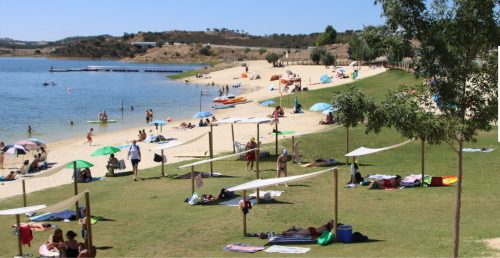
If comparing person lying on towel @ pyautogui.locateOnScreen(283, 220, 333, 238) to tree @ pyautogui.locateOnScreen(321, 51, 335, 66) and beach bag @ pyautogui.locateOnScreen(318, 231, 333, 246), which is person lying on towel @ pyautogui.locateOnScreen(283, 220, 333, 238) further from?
tree @ pyautogui.locateOnScreen(321, 51, 335, 66)

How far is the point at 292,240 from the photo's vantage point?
572 inches

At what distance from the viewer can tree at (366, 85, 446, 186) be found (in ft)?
35.2

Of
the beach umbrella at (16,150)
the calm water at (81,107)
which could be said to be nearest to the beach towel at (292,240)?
the beach umbrella at (16,150)

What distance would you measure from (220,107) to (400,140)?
110 feet

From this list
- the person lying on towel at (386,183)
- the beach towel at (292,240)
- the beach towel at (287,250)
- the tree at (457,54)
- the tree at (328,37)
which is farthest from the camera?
the tree at (328,37)

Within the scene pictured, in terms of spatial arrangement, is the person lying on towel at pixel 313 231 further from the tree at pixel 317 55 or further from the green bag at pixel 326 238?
the tree at pixel 317 55

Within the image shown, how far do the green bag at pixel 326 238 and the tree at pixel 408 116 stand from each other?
12.6 feet

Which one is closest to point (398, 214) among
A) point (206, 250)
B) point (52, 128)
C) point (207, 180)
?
point (206, 250)

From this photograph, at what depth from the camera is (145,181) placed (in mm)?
24234

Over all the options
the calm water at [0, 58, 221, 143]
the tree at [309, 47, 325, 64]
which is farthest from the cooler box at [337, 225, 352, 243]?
the tree at [309, 47, 325, 64]

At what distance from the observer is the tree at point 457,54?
10578mm

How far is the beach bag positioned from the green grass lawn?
0.17m

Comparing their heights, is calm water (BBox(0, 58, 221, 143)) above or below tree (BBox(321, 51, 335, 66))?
below

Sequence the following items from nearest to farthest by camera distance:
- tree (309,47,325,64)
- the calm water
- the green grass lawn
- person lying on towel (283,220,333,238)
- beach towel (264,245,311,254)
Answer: beach towel (264,245,311,254) < the green grass lawn < person lying on towel (283,220,333,238) < the calm water < tree (309,47,325,64)
